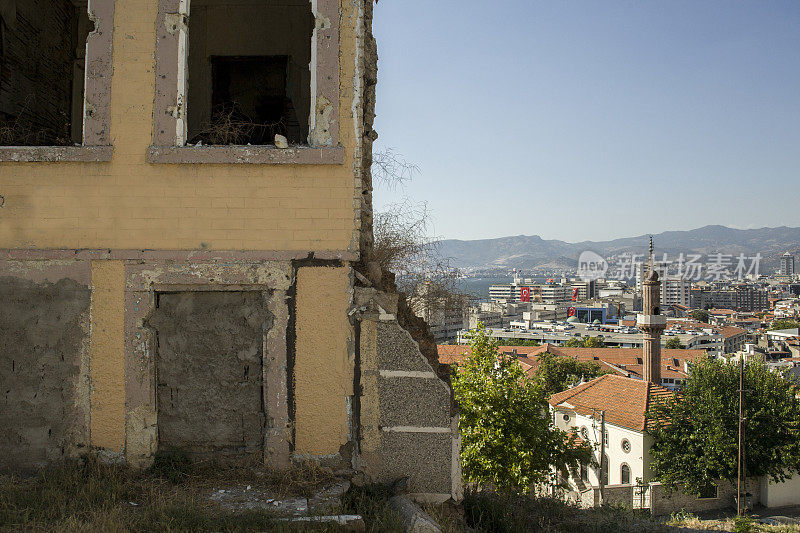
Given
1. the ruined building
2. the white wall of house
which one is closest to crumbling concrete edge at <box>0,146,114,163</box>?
the ruined building

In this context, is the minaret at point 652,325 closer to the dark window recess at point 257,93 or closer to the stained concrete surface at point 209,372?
the dark window recess at point 257,93

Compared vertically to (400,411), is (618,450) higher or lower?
lower

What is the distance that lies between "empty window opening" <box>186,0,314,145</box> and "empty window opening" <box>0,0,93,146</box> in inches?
74.6

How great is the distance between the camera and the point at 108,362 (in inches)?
216

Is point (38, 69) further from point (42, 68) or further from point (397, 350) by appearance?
point (397, 350)

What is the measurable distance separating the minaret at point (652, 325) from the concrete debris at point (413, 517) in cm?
4131

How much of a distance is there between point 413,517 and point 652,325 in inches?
1676

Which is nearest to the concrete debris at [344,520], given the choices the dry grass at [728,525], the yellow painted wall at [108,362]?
the yellow painted wall at [108,362]

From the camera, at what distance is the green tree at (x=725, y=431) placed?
2470cm

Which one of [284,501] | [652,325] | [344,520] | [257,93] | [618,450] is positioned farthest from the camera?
[652,325]

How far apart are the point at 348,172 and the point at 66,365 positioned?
3.51 m

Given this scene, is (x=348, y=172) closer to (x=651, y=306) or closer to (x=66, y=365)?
(x=66, y=365)

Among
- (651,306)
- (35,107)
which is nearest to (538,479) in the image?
(35,107)

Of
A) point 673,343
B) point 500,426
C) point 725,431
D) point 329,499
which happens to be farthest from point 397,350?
point 673,343
